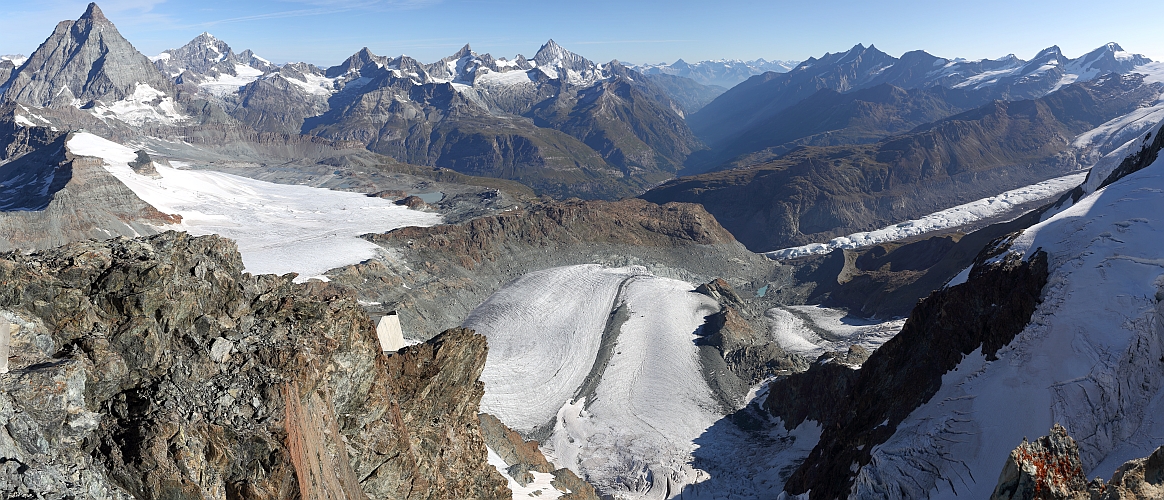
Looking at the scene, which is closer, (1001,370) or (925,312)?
(1001,370)

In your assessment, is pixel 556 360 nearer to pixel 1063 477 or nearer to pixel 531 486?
pixel 531 486

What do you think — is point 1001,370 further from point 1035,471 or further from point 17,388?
point 17,388

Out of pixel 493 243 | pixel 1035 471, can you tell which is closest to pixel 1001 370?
pixel 1035 471

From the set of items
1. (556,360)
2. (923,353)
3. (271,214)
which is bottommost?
(556,360)

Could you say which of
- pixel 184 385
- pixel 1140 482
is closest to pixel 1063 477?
pixel 1140 482

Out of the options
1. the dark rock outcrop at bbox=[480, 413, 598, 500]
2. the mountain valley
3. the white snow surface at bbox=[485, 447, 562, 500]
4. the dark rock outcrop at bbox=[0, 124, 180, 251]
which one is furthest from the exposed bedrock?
the dark rock outcrop at bbox=[0, 124, 180, 251]

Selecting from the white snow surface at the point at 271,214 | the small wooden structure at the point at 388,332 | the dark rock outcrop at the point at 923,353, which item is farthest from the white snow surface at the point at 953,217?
the small wooden structure at the point at 388,332
